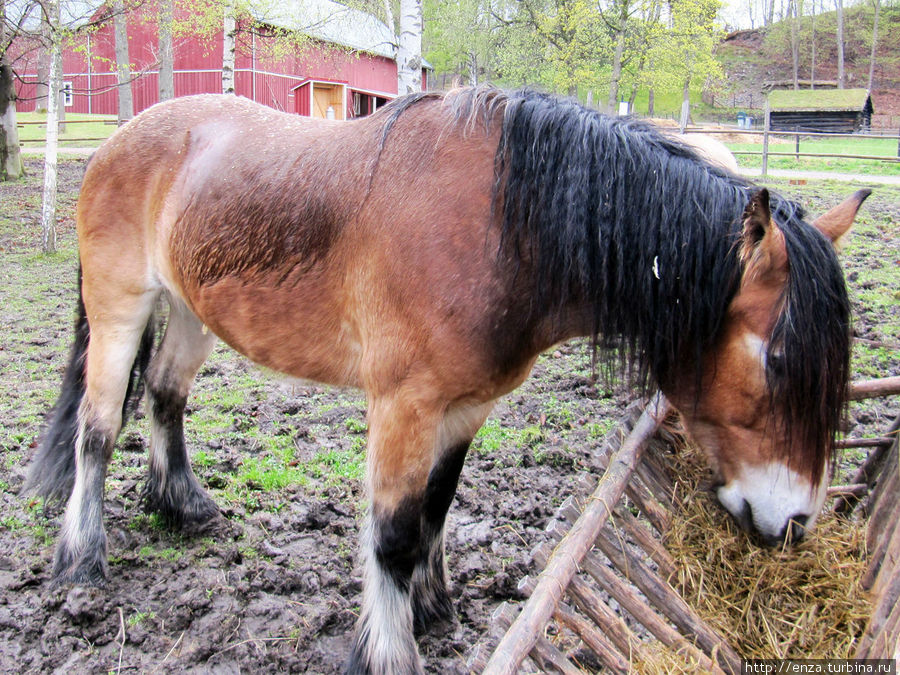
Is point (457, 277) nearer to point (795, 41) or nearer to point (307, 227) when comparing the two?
point (307, 227)

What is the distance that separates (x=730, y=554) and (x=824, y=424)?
0.75m

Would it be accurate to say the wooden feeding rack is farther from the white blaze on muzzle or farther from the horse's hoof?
the horse's hoof

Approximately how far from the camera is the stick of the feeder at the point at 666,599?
236cm

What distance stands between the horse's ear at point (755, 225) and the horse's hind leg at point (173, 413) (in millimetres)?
2819

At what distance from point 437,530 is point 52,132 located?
8.97 m

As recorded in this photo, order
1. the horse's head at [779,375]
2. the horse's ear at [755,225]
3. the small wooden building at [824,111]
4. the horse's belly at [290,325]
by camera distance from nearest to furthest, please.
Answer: the horse's ear at [755,225], the horse's head at [779,375], the horse's belly at [290,325], the small wooden building at [824,111]

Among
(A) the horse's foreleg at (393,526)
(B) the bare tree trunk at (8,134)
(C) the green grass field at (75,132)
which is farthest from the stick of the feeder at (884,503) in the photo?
(C) the green grass field at (75,132)

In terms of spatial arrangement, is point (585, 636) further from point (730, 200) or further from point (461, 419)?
point (730, 200)

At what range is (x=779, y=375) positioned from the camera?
6.41 feet

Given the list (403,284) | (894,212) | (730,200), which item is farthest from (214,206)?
(894,212)

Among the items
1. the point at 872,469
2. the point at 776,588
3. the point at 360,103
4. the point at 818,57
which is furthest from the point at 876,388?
the point at 818,57

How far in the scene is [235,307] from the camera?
290 cm

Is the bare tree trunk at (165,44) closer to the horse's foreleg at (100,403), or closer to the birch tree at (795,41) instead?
the horse's foreleg at (100,403)

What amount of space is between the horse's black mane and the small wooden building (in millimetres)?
40992
